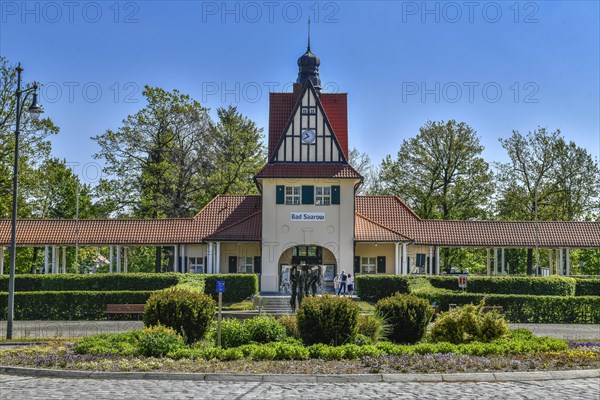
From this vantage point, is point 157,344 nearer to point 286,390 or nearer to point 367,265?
point 286,390

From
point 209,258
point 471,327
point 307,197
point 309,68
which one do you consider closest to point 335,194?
point 307,197

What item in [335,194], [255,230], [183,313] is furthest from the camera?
[255,230]

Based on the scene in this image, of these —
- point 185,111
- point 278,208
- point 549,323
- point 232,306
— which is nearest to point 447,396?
point 549,323

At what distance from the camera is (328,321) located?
17.9 metres

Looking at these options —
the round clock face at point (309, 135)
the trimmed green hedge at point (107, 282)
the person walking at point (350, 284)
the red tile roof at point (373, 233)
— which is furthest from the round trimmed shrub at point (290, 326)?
the round clock face at point (309, 135)

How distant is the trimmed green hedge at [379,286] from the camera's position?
121ft

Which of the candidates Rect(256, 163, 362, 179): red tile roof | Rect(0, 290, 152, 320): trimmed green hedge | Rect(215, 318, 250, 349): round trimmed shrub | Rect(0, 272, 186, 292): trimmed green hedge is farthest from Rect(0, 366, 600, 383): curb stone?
Rect(256, 163, 362, 179): red tile roof

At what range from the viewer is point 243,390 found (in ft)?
43.8

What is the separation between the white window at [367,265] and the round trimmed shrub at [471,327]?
2841 centimetres

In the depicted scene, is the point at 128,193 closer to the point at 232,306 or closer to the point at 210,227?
the point at 210,227

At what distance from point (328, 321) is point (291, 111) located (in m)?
31.6

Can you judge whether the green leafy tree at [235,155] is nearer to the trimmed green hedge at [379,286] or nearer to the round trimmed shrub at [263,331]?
the trimmed green hedge at [379,286]

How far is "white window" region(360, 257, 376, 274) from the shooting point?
47250mm

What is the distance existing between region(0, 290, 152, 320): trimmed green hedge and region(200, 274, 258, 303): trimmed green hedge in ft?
18.3
